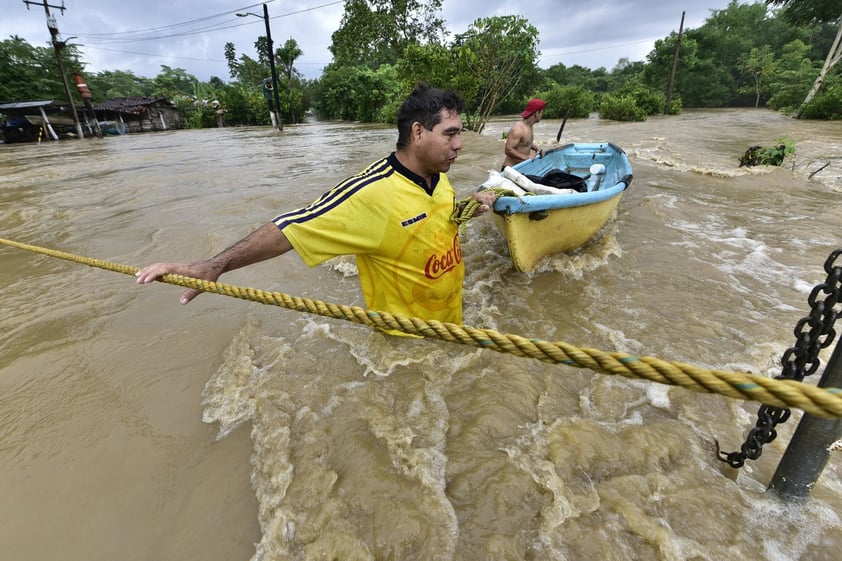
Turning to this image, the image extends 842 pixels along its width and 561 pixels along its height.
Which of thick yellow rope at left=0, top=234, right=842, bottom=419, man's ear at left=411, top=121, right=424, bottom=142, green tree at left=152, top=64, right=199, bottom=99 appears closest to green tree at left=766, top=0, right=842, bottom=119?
man's ear at left=411, top=121, right=424, bottom=142

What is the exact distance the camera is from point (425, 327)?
1.19 m

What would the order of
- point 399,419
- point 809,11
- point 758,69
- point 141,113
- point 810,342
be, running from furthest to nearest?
1. point 758,69
2. point 141,113
3. point 809,11
4. point 399,419
5. point 810,342

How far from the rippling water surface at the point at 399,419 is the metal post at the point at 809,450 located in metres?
0.11

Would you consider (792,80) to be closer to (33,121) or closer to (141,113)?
(141,113)

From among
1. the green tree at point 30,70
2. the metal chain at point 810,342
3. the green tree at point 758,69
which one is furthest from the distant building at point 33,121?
the green tree at point 758,69

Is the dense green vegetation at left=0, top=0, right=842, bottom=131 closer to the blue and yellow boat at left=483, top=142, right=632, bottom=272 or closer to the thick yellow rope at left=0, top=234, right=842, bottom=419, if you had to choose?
the blue and yellow boat at left=483, top=142, right=632, bottom=272

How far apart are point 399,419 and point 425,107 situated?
1756 millimetres

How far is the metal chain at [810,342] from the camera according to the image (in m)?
1.15

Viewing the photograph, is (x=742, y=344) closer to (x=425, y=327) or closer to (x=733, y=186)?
(x=425, y=327)

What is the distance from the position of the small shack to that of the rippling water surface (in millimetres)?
29162

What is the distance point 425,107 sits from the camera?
5.88ft

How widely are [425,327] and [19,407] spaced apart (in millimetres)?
2881

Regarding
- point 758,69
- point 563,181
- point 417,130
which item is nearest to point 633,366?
point 417,130

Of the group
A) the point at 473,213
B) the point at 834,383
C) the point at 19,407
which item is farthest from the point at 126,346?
the point at 834,383
